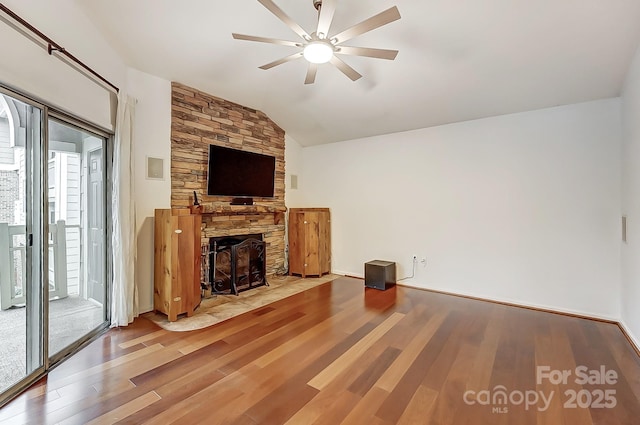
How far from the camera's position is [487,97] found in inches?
137

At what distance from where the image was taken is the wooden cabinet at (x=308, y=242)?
16.6 ft

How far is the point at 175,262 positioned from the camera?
314 centimetres

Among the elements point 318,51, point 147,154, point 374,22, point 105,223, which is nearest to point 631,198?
point 374,22

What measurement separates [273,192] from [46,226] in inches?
126

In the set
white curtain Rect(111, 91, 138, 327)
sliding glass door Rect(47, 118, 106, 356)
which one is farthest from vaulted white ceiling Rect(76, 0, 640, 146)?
sliding glass door Rect(47, 118, 106, 356)

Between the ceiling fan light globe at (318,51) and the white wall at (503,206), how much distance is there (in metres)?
2.57

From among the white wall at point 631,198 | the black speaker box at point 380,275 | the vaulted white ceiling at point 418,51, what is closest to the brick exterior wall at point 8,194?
the vaulted white ceiling at point 418,51

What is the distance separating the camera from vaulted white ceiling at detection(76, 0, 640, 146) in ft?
7.83

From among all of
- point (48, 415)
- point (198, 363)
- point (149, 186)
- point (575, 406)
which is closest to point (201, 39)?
point (149, 186)

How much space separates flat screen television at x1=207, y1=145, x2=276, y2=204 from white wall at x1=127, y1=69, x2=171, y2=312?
655 millimetres

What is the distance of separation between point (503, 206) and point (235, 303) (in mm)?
3751

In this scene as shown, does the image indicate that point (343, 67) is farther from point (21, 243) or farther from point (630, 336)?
point (630, 336)

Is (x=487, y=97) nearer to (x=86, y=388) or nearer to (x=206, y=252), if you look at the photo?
(x=206, y=252)

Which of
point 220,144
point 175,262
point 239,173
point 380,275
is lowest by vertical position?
point 380,275
